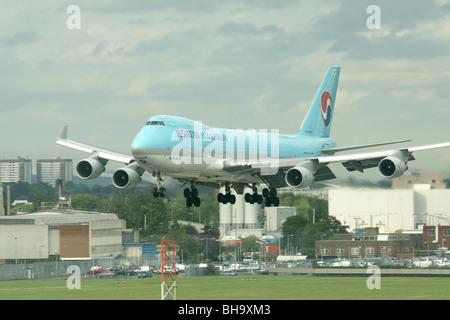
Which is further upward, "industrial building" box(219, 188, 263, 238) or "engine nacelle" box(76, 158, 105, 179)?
"engine nacelle" box(76, 158, 105, 179)

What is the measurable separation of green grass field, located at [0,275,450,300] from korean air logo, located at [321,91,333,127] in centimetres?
1792

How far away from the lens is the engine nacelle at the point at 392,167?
228 ft

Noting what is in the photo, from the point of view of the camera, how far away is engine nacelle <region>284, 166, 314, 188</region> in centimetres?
7100

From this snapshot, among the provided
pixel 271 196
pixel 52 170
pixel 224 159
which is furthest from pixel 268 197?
pixel 52 170

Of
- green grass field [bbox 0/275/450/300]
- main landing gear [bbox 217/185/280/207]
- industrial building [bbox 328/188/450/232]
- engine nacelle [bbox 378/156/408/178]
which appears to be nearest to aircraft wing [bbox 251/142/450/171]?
engine nacelle [bbox 378/156/408/178]

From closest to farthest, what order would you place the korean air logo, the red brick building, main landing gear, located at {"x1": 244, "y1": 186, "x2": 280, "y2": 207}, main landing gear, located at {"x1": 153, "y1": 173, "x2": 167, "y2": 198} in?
1. main landing gear, located at {"x1": 153, "y1": 173, "x2": 167, "y2": 198}
2. main landing gear, located at {"x1": 244, "y1": 186, "x2": 280, "y2": 207}
3. the korean air logo
4. the red brick building

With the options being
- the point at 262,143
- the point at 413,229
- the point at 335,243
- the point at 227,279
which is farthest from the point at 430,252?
the point at 262,143

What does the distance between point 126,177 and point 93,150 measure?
274 inches

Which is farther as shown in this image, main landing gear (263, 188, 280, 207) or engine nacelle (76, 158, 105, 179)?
main landing gear (263, 188, 280, 207)

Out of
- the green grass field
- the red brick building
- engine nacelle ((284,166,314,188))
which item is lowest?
the green grass field

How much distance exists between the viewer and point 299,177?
235 ft

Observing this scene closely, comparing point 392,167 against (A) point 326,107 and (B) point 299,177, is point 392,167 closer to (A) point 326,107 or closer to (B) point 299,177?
(B) point 299,177

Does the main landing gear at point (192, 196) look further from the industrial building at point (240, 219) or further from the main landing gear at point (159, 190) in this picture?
the industrial building at point (240, 219)

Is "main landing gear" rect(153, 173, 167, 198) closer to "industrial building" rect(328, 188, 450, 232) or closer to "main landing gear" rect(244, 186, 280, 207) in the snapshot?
"main landing gear" rect(244, 186, 280, 207)
